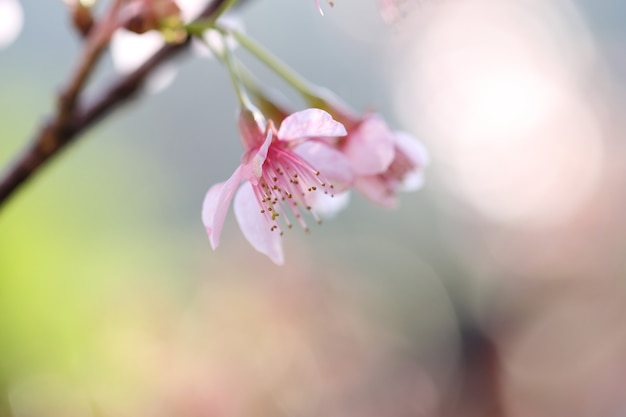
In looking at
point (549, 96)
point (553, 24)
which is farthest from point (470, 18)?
point (549, 96)

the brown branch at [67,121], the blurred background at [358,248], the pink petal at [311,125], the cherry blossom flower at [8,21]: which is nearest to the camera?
the pink petal at [311,125]

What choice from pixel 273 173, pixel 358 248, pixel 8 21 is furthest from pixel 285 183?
pixel 358 248

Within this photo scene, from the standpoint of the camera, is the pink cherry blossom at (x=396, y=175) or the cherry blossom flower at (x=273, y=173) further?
the pink cherry blossom at (x=396, y=175)

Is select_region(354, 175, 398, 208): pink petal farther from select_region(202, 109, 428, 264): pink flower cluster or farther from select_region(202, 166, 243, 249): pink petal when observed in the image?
select_region(202, 166, 243, 249): pink petal

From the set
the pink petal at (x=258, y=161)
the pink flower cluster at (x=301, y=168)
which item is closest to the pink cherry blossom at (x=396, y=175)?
the pink flower cluster at (x=301, y=168)

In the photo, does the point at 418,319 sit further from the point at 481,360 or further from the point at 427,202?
the point at 427,202

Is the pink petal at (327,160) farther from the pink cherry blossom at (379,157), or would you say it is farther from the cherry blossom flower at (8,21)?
the cherry blossom flower at (8,21)

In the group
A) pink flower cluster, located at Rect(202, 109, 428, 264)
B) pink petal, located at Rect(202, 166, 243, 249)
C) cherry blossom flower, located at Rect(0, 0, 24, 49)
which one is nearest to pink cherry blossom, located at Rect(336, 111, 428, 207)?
pink flower cluster, located at Rect(202, 109, 428, 264)
